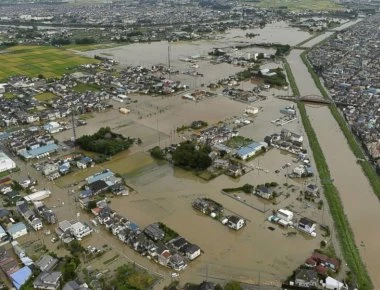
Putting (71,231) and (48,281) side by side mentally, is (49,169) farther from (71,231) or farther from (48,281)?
(48,281)

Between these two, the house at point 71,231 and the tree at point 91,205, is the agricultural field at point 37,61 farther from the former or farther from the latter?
the house at point 71,231

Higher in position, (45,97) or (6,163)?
(45,97)

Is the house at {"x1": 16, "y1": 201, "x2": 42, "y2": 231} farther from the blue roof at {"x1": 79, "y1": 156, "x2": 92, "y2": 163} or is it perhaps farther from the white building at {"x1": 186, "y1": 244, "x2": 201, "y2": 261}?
the white building at {"x1": 186, "y1": 244, "x2": 201, "y2": 261}

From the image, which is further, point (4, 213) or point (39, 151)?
point (39, 151)

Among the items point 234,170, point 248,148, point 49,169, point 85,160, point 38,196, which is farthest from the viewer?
point 248,148

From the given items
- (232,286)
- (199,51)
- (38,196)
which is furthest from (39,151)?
(199,51)

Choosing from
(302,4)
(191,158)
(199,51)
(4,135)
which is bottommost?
(4,135)

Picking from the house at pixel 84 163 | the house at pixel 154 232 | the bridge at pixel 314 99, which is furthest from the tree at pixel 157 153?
the bridge at pixel 314 99
